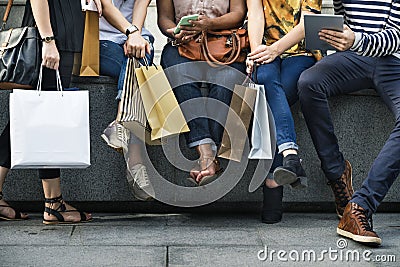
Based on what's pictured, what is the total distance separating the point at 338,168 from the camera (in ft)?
19.0

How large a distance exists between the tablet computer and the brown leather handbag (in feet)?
1.85

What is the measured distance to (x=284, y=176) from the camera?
17.6ft

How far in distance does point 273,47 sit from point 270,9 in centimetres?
36

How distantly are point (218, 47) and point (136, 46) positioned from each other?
557 mm

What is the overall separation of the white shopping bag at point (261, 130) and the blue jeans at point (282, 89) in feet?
0.16

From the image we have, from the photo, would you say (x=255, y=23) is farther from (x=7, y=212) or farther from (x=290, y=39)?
(x=7, y=212)

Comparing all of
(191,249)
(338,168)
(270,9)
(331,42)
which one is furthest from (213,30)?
(191,249)

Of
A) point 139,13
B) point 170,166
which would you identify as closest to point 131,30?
point 139,13

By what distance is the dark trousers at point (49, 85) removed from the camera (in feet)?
18.1

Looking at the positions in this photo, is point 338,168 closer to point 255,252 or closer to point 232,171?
Result: point 232,171

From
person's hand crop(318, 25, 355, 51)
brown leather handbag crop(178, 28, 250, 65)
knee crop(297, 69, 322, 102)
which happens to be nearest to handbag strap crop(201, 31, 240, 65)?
brown leather handbag crop(178, 28, 250, 65)

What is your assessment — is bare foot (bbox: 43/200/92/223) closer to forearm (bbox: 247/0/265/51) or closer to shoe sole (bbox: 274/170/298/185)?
shoe sole (bbox: 274/170/298/185)

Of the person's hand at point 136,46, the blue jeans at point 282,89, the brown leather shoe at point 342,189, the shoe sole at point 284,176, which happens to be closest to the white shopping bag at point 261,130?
the blue jeans at point 282,89

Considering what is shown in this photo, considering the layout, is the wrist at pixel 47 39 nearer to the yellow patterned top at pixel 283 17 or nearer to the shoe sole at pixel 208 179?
the shoe sole at pixel 208 179
